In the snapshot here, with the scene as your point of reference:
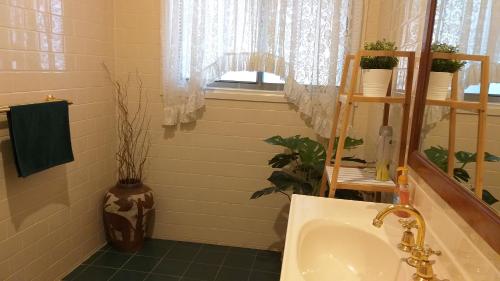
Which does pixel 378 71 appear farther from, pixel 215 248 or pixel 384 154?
pixel 215 248

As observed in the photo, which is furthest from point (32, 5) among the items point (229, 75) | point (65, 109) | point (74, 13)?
point (229, 75)

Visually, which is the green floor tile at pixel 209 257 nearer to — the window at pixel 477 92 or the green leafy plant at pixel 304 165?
the green leafy plant at pixel 304 165

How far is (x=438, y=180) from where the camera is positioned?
1.14m

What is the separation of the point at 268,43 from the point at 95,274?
5.80ft

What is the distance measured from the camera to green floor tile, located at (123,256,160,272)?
2.50 meters

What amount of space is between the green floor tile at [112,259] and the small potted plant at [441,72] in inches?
82.7

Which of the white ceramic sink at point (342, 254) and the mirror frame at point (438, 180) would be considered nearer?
the mirror frame at point (438, 180)

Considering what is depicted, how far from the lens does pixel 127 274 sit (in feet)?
7.94

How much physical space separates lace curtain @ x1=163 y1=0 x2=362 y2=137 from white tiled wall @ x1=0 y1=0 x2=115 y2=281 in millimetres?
473

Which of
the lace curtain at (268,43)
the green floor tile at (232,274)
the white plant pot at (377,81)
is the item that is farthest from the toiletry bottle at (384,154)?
the green floor tile at (232,274)

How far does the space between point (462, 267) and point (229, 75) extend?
2.02 metres

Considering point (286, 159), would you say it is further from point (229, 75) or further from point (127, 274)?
point (127, 274)

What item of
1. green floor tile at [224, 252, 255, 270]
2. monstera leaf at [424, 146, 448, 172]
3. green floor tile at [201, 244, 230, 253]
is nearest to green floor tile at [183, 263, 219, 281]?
green floor tile at [224, 252, 255, 270]

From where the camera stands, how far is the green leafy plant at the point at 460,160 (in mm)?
887
